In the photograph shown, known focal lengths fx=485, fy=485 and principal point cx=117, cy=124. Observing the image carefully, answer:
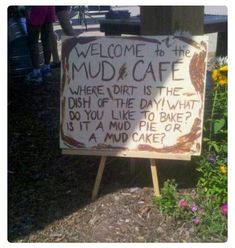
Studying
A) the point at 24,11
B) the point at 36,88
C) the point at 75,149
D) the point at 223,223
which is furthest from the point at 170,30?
the point at 24,11

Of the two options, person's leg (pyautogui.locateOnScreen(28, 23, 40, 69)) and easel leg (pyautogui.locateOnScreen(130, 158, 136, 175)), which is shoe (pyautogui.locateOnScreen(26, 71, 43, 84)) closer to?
person's leg (pyautogui.locateOnScreen(28, 23, 40, 69))

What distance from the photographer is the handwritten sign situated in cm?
315

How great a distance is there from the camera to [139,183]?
3.63 m

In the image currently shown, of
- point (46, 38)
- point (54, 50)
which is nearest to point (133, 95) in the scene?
point (46, 38)

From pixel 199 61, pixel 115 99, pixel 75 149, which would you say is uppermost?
pixel 199 61

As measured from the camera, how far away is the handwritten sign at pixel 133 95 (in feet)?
10.3

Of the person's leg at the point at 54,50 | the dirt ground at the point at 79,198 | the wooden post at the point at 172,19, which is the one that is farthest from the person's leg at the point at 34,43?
the wooden post at the point at 172,19

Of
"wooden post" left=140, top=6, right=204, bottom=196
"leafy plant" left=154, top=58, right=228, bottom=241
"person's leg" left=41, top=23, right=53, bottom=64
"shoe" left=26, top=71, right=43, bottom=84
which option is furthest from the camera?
"person's leg" left=41, top=23, right=53, bottom=64


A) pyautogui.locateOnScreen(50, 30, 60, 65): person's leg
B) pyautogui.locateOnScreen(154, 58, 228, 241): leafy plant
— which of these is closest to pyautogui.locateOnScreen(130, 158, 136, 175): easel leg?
pyautogui.locateOnScreen(154, 58, 228, 241): leafy plant

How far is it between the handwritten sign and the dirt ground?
39 centimetres

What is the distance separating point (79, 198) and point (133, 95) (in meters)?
0.85

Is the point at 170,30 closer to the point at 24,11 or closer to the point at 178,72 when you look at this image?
the point at 178,72

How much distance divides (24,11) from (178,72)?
4051 mm

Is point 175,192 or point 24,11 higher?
point 24,11
